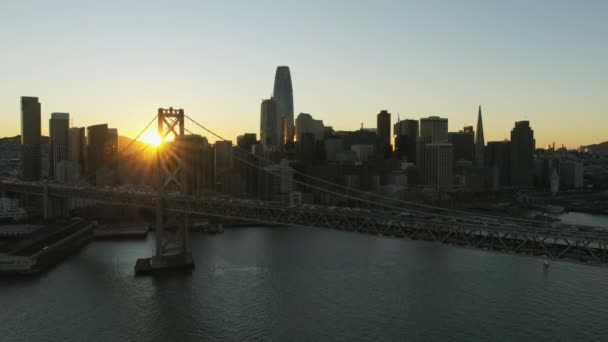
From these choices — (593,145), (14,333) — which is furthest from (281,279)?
(593,145)

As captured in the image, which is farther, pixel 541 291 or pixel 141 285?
pixel 141 285

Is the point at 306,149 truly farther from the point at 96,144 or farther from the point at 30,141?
the point at 30,141


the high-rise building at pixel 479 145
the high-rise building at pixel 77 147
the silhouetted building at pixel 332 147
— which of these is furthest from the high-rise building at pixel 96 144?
the high-rise building at pixel 479 145

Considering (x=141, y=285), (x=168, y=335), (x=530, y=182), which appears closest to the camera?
(x=168, y=335)

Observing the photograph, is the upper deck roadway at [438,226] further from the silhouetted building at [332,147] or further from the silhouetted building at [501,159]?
the silhouetted building at [501,159]

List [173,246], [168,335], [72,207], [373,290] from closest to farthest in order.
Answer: [168,335], [373,290], [173,246], [72,207]

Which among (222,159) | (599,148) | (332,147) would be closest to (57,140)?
(222,159)

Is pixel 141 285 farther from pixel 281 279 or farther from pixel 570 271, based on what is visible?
pixel 570 271
